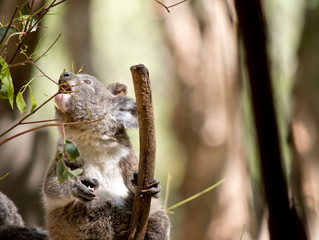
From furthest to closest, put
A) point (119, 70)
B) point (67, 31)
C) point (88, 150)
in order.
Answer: point (119, 70)
point (67, 31)
point (88, 150)

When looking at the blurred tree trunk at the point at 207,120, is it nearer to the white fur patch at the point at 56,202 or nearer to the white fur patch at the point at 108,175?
the white fur patch at the point at 108,175

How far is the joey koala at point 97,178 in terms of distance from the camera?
2535 millimetres

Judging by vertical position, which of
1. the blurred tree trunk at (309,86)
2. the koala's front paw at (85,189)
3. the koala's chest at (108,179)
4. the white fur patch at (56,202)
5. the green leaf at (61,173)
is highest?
the blurred tree trunk at (309,86)

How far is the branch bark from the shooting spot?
184cm

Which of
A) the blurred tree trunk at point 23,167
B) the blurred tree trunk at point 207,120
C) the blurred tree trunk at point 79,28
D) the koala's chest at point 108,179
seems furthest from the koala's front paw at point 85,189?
the blurred tree trunk at point 79,28

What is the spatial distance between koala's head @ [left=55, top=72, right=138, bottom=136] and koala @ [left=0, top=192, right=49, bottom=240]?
69 cm

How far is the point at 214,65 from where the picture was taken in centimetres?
638

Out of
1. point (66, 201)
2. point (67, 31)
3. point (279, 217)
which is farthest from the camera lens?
point (67, 31)

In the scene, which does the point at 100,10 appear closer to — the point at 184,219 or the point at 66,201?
the point at 184,219

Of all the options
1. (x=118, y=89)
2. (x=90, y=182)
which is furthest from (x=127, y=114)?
(x=90, y=182)

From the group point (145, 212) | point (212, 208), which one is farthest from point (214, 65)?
point (145, 212)

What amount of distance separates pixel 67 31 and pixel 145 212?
16.8 ft

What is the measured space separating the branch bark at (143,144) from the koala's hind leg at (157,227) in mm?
494

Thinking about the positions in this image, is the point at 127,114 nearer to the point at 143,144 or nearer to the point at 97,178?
the point at 97,178
